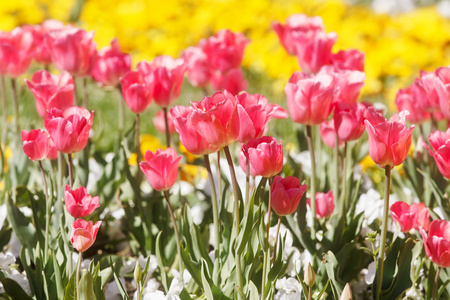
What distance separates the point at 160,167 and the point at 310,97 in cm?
33

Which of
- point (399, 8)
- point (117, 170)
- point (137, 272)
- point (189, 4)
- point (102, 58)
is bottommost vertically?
point (399, 8)

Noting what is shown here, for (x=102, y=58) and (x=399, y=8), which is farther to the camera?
(x=399, y=8)

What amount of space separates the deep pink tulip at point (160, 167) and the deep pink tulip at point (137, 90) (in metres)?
0.27

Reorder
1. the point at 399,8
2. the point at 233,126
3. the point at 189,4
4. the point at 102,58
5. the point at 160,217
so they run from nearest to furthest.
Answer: the point at 233,126 < the point at 160,217 < the point at 102,58 < the point at 189,4 < the point at 399,8

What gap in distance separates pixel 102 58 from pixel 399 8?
6477mm

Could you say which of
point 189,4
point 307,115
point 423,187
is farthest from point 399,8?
point 307,115

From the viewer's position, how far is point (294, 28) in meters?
1.68

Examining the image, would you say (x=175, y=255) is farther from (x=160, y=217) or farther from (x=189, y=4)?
(x=189, y=4)

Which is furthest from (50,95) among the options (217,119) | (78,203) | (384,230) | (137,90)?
(384,230)

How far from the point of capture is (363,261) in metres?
1.41

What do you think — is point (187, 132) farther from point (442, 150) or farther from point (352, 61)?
point (352, 61)

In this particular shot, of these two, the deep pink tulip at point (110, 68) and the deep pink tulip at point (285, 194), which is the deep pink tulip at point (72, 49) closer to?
the deep pink tulip at point (110, 68)

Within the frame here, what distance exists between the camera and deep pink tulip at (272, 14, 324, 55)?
165 centimetres

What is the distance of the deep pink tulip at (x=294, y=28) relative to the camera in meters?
1.65
